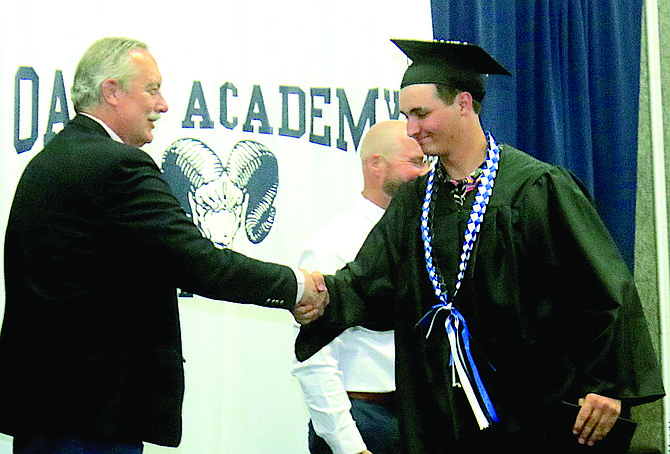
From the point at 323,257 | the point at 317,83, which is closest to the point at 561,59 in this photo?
the point at 317,83

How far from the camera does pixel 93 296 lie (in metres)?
2.19

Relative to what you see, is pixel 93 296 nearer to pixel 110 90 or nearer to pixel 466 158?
pixel 110 90

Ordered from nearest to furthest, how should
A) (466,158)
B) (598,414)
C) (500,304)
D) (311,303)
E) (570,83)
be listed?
(598,414), (500,304), (466,158), (311,303), (570,83)

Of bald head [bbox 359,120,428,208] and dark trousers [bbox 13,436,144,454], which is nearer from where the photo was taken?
dark trousers [bbox 13,436,144,454]

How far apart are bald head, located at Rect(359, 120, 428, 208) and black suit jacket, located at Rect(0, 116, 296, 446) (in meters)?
0.80

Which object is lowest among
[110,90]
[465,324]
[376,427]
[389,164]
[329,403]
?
[376,427]

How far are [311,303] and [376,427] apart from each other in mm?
464

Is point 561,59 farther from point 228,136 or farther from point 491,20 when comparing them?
point 228,136

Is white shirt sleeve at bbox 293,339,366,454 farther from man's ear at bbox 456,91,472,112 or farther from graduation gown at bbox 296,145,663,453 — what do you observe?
man's ear at bbox 456,91,472,112

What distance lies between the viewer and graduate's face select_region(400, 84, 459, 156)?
245 cm

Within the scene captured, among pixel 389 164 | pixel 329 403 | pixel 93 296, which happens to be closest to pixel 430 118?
pixel 389 164

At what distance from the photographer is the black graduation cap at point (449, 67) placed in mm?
2480

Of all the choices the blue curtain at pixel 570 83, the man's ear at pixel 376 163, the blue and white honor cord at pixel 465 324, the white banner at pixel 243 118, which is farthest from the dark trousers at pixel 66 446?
the blue curtain at pixel 570 83

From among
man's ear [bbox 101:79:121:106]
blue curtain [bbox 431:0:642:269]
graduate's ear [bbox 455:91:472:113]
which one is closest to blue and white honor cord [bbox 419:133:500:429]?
graduate's ear [bbox 455:91:472:113]
